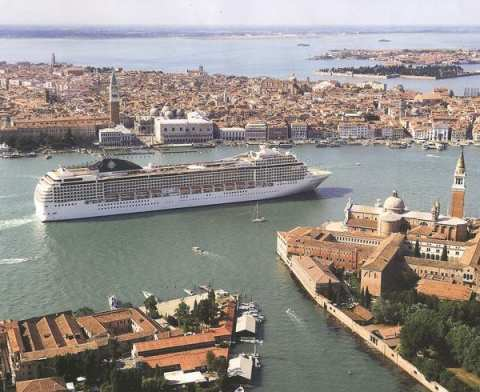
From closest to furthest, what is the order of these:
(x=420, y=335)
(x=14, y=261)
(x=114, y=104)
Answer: (x=420, y=335), (x=14, y=261), (x=114, y=104)

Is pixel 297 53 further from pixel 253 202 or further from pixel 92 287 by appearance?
pixel 92 287

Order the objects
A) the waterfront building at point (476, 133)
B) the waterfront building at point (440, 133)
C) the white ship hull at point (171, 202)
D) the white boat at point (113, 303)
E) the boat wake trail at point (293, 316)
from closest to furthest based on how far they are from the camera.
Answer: the boat wake trail at point (293, 316) < the white boat at point (113, 303) < the white ship hull at point (171, 202) < the waterfront building at point (476, 133) < the waterfront building at point (440, 133)

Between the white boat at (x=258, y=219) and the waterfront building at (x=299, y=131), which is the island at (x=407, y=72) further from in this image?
the white boat at (x=258, y=219)

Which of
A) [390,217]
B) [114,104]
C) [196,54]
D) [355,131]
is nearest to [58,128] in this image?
[114,104]

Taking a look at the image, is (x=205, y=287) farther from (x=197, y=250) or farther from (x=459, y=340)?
(x=459, y=340)

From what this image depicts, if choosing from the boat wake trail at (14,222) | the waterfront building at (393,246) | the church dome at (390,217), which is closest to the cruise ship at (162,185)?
the boat wake trail at (14,222)

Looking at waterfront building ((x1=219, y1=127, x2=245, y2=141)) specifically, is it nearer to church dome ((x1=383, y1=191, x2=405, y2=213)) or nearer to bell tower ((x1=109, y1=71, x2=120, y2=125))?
bell tower ((x1=109, y1=71, x2=120, y2=125))
